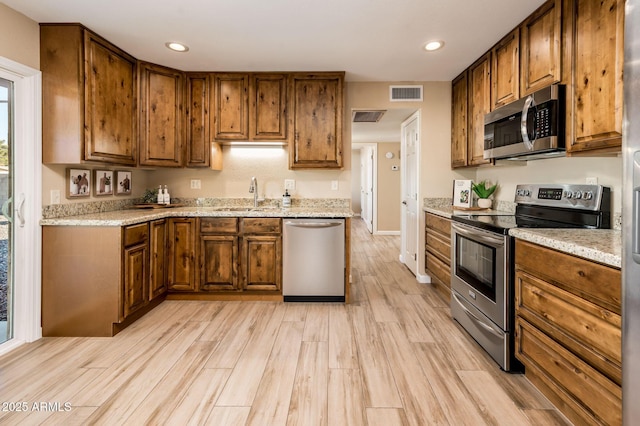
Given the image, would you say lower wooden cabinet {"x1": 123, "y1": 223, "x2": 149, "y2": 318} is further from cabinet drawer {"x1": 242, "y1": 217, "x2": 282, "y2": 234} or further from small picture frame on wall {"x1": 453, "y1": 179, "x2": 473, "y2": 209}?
small picture frame on wall {"x1": 453, "y1": 179, "x2": 473, "y2": 209}

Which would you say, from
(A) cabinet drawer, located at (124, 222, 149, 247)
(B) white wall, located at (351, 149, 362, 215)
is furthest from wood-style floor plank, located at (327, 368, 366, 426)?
(B) white wall, located at (351, 149, 362, 215)

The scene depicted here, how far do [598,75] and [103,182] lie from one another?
3.84 m

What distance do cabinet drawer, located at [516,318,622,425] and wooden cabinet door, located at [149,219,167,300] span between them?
2.89m

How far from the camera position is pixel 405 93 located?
3.97 metres

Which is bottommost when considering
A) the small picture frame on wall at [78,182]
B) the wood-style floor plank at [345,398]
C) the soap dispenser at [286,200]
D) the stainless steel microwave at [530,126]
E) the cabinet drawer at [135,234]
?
the wood-style floor plank at [345,398]

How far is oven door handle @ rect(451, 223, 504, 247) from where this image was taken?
2152mm

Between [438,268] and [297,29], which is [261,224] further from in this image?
[438,268]

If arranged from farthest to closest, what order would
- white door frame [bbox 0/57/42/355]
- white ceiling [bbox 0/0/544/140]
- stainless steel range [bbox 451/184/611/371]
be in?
white door frame [bbox 0/57/42/355] < white ceiling [bbox 0/0/544/140] < stainless steel range [bbox 451/184/611/371]

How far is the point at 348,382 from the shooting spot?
198 cm

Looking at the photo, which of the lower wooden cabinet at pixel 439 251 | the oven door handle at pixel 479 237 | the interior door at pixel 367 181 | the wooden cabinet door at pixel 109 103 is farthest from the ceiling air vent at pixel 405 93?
the interior door at pixel 367 181

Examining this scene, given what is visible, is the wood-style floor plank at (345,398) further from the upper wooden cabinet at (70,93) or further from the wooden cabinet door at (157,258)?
the upper wooden cabinet at (70,93)

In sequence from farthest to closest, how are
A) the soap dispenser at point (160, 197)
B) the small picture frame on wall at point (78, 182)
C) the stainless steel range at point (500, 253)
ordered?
the soap dispenser at point (160, 197), the small picture frame on wall at point (78, 182), the stainless steel range at point (500, 253)

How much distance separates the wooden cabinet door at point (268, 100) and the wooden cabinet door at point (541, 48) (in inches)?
85.6

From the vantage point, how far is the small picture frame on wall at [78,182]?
9.24 ft
